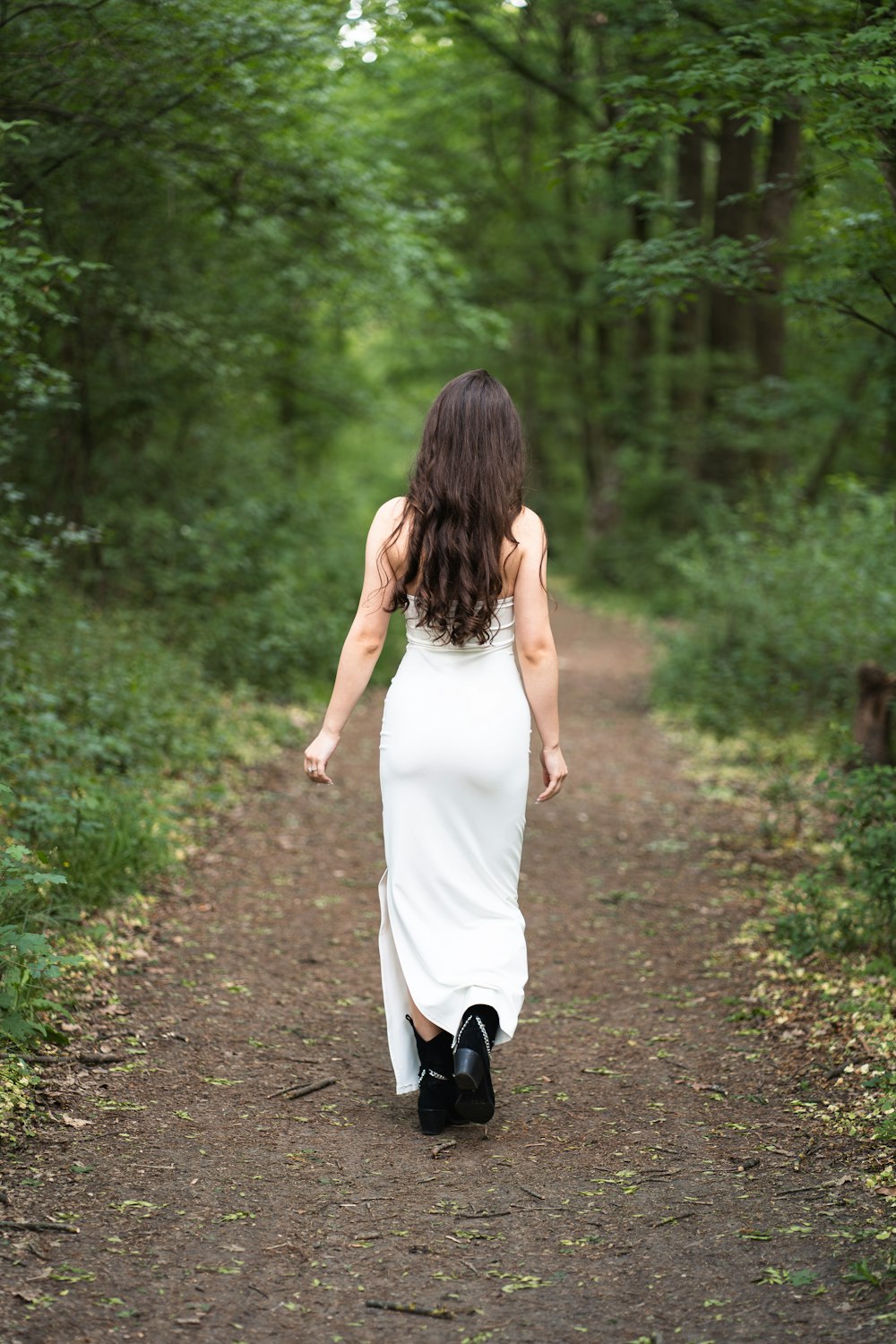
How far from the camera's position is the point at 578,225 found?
21484 mm

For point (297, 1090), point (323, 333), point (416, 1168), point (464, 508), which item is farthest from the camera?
point (323, 333)

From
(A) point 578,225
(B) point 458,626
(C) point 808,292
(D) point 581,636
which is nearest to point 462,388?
(B) point 458,626

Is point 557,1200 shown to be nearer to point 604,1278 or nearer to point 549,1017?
point 604,1278

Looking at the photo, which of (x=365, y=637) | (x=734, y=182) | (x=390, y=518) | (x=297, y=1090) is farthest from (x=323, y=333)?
(x=297, y=1090)

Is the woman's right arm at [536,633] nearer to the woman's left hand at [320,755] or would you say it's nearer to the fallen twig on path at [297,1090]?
the woman's left hand at [320,755]

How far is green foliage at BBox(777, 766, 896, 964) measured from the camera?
5.09 meters

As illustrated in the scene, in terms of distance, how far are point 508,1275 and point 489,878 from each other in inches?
47.8

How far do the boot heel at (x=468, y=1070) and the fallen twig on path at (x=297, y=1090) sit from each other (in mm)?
715

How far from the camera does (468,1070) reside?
146 inches

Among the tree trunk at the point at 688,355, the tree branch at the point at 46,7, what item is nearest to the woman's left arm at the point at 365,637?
the tree branch at the point at 46,7

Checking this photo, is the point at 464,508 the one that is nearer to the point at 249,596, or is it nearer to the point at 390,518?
the point at 390,518

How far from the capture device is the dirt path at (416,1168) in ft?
9.42

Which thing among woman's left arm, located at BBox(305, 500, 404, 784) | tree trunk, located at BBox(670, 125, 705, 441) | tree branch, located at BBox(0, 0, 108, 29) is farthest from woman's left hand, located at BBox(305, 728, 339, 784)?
tree trunk, located at BBox(670, 125, 705, 441)

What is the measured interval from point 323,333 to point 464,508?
1527 centimetres
